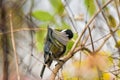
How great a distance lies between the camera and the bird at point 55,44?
2.88 ft

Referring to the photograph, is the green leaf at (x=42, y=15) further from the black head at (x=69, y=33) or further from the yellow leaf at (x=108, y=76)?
the yellow leaf at (x=108, y=76)

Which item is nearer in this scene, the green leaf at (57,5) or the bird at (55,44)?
the bird at (55,44)

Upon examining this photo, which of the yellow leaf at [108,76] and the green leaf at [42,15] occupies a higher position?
the green leaf at [42,15]

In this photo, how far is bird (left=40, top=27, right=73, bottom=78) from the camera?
2.88ft

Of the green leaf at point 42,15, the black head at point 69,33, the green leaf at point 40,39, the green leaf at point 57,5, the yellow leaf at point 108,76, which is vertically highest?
the green leaf at point 57,5

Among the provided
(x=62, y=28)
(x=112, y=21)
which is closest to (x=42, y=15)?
(x=62, y=28)

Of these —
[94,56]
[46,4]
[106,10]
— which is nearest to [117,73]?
[94,56]

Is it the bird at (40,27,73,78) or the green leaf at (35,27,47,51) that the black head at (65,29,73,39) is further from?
the green leaf at (35,27,47,51)

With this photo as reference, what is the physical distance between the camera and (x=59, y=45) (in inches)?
36.2

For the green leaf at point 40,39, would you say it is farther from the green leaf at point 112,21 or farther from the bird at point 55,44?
the green leaf at point 112,21

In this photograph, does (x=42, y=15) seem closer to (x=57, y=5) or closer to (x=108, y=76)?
(x=57, y=5)

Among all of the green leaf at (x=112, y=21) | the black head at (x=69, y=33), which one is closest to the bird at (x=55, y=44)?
the black head at (x=69, y=33)

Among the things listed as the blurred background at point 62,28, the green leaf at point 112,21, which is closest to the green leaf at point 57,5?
the blurred background at point 62,28

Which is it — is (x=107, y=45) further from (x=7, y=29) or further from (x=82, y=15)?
(x=7, y=29)
